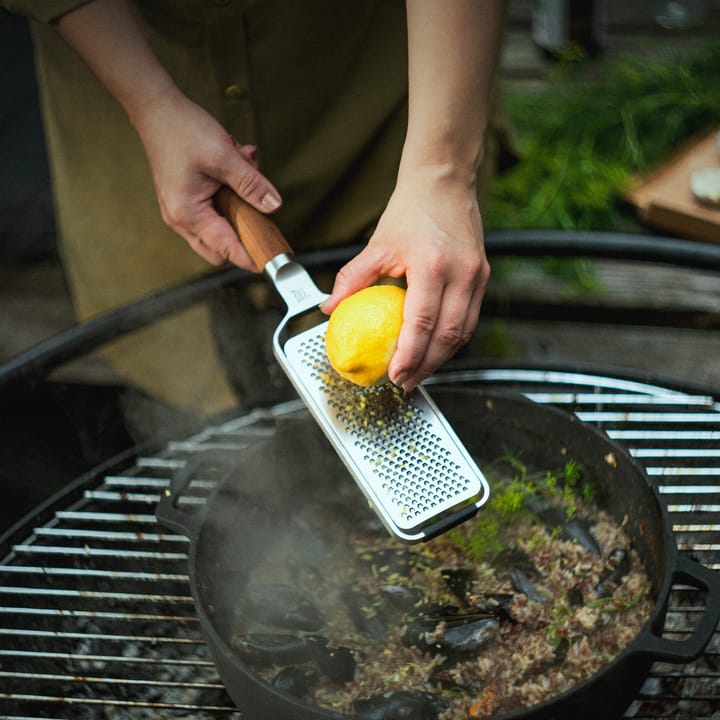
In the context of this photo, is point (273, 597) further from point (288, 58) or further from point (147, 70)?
point (288, 58)

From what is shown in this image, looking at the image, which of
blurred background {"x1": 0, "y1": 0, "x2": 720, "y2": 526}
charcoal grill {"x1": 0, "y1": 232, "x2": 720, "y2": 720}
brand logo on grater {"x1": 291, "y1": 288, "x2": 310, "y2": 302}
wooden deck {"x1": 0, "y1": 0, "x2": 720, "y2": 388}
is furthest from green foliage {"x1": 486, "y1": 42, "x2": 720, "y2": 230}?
brand logo on grater {"x1": 291, "y1": 288, "x2": 310, "y2": 302}

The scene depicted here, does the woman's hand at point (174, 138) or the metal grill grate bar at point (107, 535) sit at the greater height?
the woman's hand at point (174, 138)

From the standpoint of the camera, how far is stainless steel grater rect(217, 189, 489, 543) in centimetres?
125

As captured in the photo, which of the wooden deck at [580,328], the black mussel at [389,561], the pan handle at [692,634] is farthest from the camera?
the wooden deck at [580,328]

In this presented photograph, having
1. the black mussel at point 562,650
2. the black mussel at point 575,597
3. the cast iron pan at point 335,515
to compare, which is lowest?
the black mussel at point 562,650

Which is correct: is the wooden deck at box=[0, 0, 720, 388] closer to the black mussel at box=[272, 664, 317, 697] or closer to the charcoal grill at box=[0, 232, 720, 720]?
the charcoal grill at box=[0, 232, 720, 720]

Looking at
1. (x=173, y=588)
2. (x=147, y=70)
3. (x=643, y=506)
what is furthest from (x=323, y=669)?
(x=147, y=70)

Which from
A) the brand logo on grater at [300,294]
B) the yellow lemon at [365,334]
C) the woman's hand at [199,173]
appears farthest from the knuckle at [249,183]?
the yellow lemon at [365,334]

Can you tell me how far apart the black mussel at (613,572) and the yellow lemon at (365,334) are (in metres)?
0.54

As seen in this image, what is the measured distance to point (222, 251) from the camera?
1.52 m

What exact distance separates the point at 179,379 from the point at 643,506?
1400 millimetres

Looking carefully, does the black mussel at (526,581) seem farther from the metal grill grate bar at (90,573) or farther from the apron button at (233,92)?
the apron button at (233,92)

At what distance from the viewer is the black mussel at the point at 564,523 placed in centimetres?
150

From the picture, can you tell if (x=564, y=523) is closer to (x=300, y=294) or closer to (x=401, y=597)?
(x=401, y=597)
